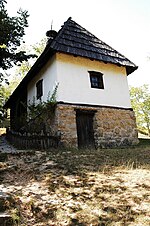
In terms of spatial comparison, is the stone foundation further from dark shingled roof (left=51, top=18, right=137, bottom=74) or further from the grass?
the grass

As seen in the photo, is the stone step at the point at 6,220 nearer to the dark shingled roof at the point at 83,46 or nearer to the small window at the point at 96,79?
the dark shingled roof at the point at 83,46

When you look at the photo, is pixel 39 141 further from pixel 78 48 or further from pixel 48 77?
pixel 78 48

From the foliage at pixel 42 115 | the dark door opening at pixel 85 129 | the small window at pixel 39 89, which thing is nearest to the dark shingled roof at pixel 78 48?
the small window at pixel 39 89

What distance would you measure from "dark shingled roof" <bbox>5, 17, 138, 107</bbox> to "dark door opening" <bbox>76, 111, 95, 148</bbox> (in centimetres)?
281

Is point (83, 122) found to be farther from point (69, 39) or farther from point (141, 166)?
point (141, 166)

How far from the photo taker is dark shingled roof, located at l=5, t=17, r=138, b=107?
1079cm

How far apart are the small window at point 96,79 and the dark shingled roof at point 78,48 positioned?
0.72 metres

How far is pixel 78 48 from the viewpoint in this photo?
11266mm

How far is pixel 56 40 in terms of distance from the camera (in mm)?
10758

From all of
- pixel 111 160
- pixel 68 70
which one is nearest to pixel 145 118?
pixel 68 70

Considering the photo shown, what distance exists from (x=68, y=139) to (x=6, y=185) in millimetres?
5180

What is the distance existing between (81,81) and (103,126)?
2377 mm

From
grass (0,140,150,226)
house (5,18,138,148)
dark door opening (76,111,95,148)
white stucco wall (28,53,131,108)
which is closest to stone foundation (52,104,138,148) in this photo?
house (5,18,138,148)

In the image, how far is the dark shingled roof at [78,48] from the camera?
10.8 metres
